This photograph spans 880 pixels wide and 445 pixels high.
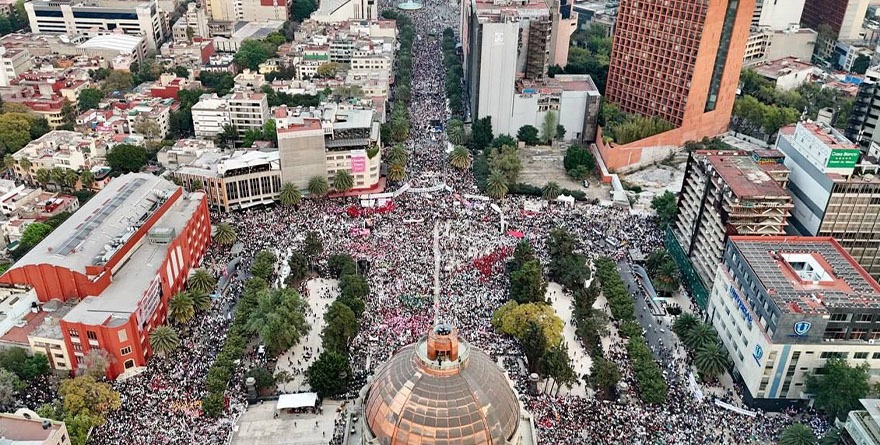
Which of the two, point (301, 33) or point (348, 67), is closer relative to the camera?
point (348, 67)

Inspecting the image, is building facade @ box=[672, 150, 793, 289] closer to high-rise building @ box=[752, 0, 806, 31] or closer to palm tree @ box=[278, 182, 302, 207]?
palm tree @ box=[278, 182, 302, 207]

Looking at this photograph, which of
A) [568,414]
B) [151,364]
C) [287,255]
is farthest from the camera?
[287,255]

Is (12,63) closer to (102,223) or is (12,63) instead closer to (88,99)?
(88,99)

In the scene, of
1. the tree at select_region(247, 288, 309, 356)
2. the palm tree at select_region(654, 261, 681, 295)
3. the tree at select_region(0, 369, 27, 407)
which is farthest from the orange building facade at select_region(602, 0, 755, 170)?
the tree at select_region(0, 369, 27, 407)

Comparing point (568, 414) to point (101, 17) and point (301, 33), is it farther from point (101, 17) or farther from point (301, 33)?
point (101, 17)

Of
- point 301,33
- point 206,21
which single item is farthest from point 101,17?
point 301,33

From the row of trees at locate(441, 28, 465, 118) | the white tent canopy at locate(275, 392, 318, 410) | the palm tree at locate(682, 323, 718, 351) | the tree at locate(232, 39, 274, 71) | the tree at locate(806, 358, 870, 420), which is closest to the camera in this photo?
the tree at locate(806, 358, 870, 420)

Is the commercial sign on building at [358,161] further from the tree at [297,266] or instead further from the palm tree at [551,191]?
the palm tree at [551,191]
